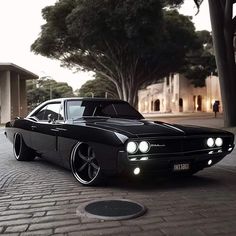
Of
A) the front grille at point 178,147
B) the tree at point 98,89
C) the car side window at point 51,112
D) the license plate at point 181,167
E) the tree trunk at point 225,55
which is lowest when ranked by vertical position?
the license plate at point 181,167

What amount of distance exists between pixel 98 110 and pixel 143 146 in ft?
6.49

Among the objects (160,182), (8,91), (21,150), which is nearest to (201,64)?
(8,91)

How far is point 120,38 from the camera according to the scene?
3089 cm

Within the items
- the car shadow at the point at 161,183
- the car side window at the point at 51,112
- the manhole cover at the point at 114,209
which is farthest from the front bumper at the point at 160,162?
the car side window at the point at 51,112

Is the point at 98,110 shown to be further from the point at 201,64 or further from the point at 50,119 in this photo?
the point at 201,64

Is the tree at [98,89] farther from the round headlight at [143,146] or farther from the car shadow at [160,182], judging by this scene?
the round headlight at [143,146]

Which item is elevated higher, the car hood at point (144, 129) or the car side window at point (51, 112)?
the car side window at point (51, 112)

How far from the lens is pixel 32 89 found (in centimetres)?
9031

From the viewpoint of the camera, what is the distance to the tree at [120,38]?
2820 cm

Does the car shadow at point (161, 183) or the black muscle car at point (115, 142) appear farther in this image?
the car shadow at point (161, 183)

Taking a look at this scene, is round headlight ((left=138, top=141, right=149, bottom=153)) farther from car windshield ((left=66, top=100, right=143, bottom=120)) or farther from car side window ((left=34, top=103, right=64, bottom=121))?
car side window ((left=34, top=103, right=64, bottom=121))

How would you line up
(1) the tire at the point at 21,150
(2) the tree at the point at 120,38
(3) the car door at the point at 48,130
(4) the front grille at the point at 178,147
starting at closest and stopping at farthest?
1. (4) the front grille at the point at 178,147
2. (3) the car door at the point at 48,130
3. (1) the tire at the point at 21,150
4. (2) the tree at the point at 120,38

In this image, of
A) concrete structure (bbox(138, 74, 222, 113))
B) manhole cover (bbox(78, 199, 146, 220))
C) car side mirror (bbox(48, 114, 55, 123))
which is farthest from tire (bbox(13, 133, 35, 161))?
concrete structure (bbox(138, 74, 222, 113))

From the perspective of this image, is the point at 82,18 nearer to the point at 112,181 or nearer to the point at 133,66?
the point at 133,66
